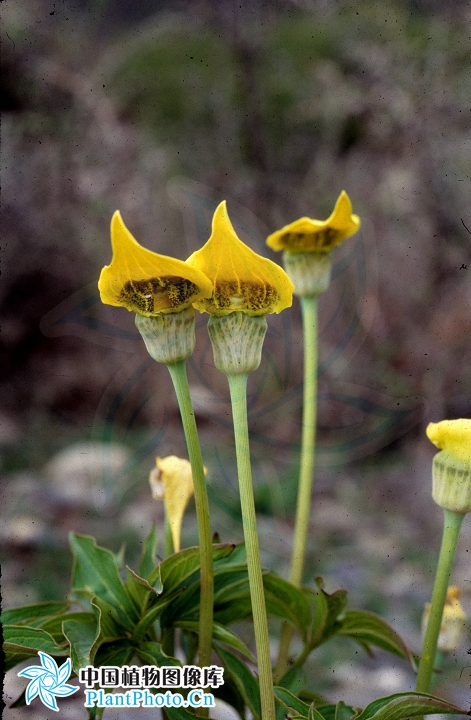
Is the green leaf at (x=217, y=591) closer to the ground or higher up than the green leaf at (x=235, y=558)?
closer to the ground

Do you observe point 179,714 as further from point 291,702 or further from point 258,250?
point 258,250

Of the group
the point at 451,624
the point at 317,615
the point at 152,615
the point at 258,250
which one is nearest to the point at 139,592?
the point at 152,615

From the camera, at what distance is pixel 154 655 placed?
0.38m

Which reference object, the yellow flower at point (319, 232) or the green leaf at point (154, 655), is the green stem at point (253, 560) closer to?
the green leaf at point (154, 655)

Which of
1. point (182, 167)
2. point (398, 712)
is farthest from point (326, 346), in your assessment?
point (398, 712)

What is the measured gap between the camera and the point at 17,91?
1.09 m

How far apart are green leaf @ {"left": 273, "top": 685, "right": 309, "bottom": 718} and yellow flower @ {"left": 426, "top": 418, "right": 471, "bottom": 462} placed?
17 centimetres

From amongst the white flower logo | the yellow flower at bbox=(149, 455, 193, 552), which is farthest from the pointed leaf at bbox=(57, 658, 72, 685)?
the yellow flower at bbox=(149, 455, 193, 552)

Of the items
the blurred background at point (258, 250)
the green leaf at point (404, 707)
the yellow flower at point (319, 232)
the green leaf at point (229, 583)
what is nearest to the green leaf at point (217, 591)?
the green leaf at point (229, 583)

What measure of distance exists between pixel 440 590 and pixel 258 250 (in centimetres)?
72

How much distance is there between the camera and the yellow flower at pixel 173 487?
1.46ft

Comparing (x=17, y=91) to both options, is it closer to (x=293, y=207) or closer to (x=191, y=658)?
(x=293, y=207)

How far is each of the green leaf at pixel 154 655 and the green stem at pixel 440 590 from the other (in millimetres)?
157

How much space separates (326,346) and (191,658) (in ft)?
3.64
